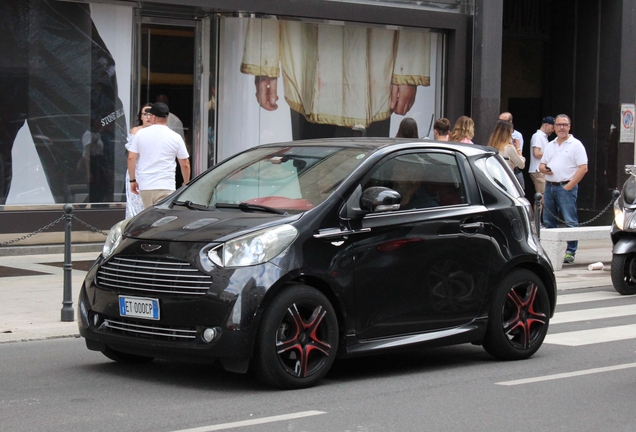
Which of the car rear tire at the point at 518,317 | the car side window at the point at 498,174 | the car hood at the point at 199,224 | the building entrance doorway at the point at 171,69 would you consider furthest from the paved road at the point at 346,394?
the building entrance doorway at the point at 171,69

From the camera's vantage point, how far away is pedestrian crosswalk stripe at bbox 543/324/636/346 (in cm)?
924

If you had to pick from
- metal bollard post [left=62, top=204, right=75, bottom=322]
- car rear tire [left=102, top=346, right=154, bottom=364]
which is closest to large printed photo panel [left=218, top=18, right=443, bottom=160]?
metal bollard post [left=62, top=204, right=75, bottom=322]

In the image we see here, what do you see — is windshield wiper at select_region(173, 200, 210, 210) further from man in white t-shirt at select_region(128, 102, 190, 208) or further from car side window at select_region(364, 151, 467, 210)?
man in white t-shirt at select_region(128, 102, 190, 208)

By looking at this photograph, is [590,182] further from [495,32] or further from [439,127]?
[439,127]

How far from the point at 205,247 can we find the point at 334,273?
33.5 inches

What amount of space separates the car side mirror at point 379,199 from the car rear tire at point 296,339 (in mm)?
717

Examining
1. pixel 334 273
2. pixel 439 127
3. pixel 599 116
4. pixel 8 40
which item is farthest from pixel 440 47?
pixel 334 273

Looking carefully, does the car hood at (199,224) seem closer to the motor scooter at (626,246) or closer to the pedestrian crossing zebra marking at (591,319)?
the pedestrian crossing zebra marking at (591,319)

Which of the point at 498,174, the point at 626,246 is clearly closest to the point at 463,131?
the point at 626,246

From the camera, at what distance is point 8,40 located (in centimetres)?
1520

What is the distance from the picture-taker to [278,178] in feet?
25.4

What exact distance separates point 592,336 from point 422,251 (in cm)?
260

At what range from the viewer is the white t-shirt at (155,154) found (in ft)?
40.3

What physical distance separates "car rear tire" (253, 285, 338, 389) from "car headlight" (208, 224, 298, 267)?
257mm
